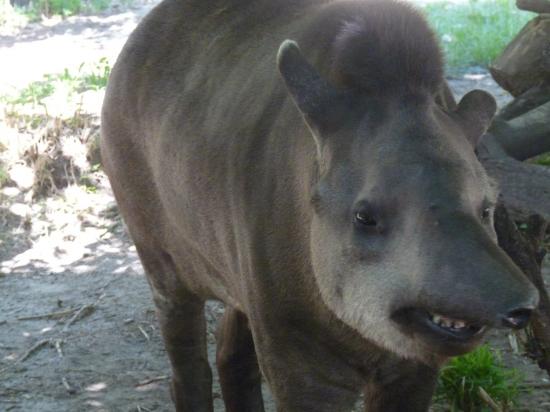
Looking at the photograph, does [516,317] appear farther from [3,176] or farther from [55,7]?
[55,7]

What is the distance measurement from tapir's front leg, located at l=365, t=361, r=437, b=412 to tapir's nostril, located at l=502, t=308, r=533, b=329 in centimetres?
100

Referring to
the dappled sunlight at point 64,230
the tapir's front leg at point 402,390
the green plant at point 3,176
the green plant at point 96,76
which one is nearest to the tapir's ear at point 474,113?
the tapir's front leg at point 402,390

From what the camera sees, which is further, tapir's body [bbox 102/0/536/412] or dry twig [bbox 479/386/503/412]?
dry twig [bbox 479/386/503/412]

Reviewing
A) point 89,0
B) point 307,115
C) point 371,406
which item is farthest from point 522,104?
point 89,0

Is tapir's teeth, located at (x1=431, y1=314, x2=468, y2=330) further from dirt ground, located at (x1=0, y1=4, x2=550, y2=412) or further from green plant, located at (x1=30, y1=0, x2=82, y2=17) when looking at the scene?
green plant, located at (x1=30, y1=0, x2=82, y2=17)

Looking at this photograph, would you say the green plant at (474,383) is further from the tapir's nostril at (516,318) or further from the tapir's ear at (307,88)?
the tapir's nostril at (516,318)

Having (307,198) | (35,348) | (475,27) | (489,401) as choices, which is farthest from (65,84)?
(307,198)

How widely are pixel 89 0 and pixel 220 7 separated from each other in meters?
11.7

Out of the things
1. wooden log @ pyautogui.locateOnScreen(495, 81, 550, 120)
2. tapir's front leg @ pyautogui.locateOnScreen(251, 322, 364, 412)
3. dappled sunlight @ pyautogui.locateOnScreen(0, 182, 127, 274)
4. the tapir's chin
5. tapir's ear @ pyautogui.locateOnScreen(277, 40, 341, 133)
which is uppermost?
tapir's ear @ pyautogui.locateOnScreen(277, 40, 341, 133)

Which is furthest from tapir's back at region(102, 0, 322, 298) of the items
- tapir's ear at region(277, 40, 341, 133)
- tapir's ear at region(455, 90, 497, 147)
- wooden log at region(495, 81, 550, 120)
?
wooden log at region(495, 81, 550, 120)

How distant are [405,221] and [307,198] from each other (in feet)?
1.62

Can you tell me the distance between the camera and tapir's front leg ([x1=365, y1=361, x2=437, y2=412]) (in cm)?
→ 370

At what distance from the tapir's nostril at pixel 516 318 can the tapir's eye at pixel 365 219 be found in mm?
513

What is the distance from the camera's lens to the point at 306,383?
11.9 feet
